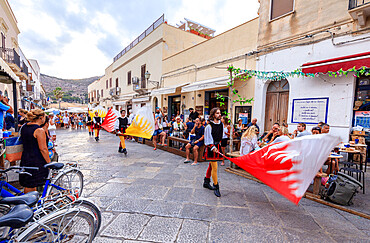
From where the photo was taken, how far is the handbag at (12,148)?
2650mm

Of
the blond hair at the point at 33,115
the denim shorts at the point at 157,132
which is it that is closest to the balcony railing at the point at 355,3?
the denim shorts at the point at 157,132

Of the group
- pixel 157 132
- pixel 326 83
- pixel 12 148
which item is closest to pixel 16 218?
pixel 12 148

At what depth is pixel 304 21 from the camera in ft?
21.5

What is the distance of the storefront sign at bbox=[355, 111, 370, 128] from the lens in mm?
5449

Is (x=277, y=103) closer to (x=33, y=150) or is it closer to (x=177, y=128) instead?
(x=177, y=128)

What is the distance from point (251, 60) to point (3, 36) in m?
16.7

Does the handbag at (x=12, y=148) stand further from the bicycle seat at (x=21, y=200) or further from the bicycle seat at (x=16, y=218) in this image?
the bicycle seat at (x=16, y=218)

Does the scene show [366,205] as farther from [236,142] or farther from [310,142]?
[236,142]

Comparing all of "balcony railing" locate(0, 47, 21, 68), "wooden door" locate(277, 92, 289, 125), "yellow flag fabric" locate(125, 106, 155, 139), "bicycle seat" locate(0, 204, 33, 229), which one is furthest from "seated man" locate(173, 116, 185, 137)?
"balcony railing" locate(0, 47, 21, 68)

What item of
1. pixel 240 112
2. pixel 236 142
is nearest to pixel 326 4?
pixel 240 112

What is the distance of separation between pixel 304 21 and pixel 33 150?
9.08m

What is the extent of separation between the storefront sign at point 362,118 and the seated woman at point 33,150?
8.42m

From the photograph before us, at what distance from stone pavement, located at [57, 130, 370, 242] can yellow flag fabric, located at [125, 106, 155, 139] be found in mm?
1597

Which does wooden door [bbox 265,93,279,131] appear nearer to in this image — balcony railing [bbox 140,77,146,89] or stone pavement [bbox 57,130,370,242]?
stone pavement [bbox 57,130,370,242]
